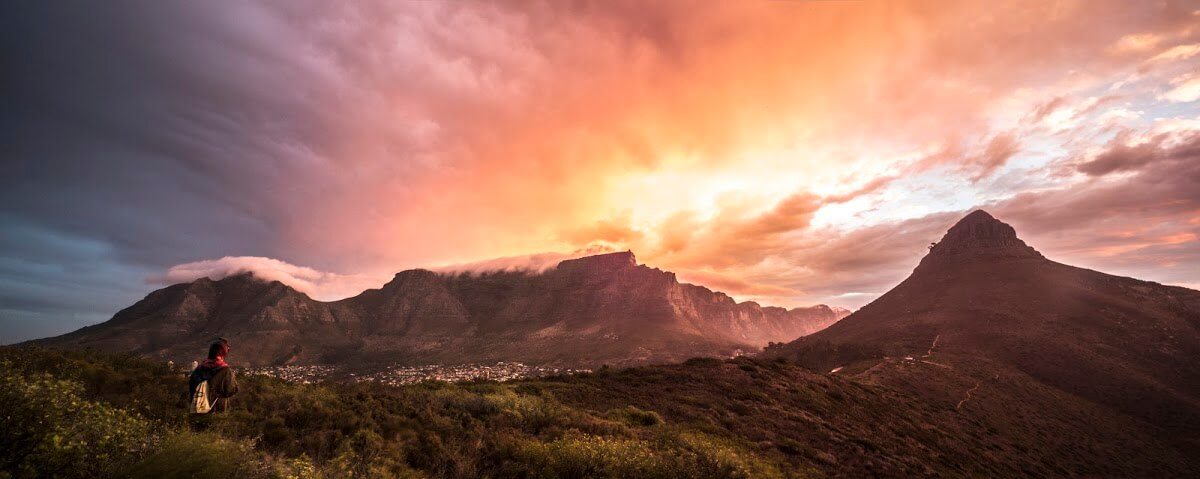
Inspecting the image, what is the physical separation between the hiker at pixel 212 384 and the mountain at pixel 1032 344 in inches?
2565

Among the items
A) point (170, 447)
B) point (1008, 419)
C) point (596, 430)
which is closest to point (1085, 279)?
point (1008, 419)

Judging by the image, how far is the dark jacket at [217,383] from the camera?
36.4ft

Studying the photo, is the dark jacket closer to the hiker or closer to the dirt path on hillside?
the hiker

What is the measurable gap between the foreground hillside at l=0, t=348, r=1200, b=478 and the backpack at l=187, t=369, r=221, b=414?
13.5 inches

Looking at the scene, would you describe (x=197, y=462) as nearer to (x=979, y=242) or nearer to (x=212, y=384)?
(x=212, y=384)

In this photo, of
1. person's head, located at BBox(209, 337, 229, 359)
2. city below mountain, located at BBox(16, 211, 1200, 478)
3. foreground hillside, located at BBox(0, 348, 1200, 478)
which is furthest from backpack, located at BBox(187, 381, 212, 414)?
person's head, located at BBox(209, 337, 229, 359)

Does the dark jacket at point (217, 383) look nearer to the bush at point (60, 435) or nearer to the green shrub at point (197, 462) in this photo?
the bush at point (60, 435)

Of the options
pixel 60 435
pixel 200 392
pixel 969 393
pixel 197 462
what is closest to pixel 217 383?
pixel 200 392

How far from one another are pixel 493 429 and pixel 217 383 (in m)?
8.19

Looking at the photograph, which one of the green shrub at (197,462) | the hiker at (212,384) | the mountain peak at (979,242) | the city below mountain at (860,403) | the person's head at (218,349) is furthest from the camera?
the mountain peak at (979,242)

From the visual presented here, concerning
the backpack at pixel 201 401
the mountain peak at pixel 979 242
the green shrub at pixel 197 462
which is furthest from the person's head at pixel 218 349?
the mountain peak at pixel 979 242

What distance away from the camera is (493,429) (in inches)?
594

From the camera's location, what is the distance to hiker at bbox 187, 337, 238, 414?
435 inches

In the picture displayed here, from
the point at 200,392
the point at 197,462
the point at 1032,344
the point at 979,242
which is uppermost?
the point at 979,242
